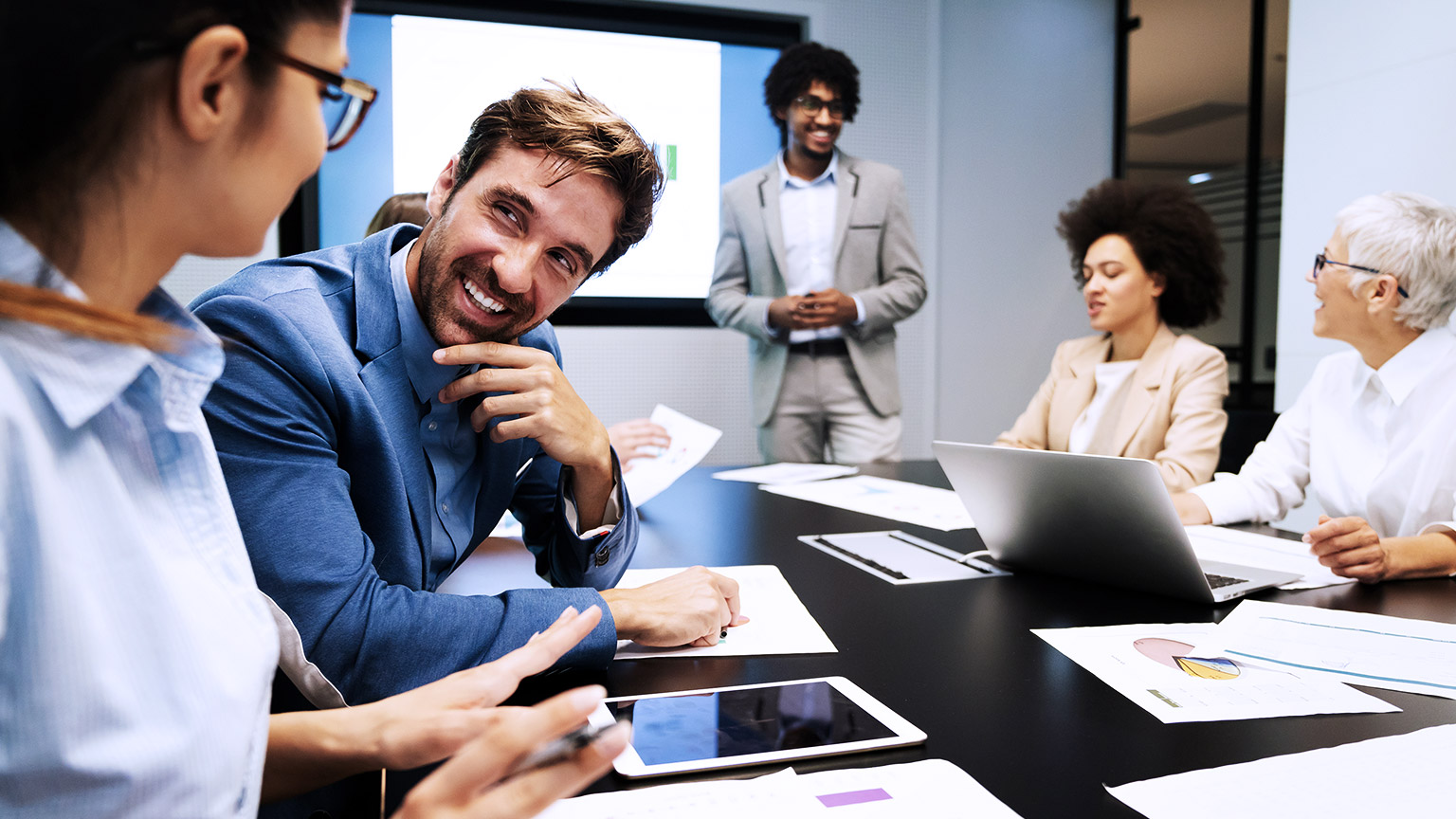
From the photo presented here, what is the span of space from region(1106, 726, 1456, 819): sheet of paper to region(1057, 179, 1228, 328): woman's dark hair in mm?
2182

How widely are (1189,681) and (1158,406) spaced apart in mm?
→ 1769

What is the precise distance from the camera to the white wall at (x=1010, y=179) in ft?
14.9

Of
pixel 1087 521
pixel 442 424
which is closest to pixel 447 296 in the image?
pixel 442 424

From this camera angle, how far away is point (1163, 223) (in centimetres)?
270

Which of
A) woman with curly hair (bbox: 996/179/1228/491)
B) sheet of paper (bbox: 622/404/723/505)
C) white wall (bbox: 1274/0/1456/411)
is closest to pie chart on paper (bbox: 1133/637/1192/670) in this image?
sheet of paper (bbox: 622/404/723/505)

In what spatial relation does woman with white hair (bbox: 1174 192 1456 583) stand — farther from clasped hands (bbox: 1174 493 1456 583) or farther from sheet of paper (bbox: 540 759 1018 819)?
sheet of paper (bbox: 540 759 1018 819)

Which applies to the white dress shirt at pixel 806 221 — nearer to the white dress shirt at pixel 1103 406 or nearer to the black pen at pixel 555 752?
the white dress shirt at pixel 1103 406

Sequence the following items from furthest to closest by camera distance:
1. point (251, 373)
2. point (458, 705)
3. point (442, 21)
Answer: point (442, 21) → point (251, 373) → point (458, 705)

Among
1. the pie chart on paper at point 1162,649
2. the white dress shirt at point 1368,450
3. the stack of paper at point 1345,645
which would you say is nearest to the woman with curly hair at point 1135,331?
the white dress shirt at point 1368,450

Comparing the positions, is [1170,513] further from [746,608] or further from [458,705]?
[458,705]

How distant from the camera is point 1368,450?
1834 mm

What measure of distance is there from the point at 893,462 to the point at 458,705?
6.79ft

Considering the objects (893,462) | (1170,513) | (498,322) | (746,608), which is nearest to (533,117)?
(498,322)

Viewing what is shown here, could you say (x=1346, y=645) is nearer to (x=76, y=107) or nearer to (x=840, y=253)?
(x=76, y=107)
